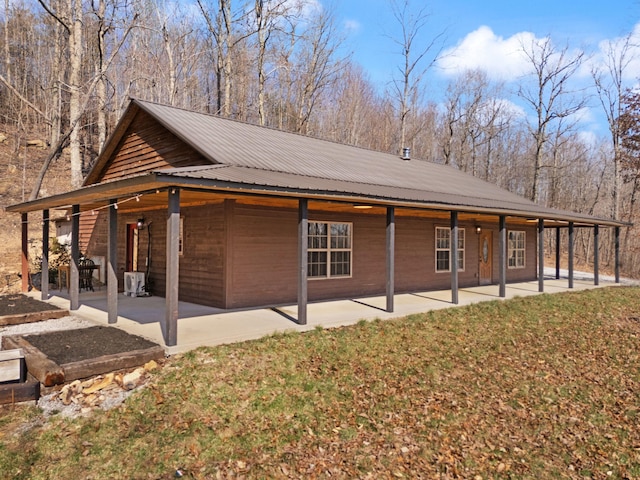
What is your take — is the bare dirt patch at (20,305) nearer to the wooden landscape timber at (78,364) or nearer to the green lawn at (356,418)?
the wooden landscape timber at (78,364)

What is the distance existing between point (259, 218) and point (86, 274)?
613cm

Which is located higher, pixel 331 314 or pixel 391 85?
pixel 391 85

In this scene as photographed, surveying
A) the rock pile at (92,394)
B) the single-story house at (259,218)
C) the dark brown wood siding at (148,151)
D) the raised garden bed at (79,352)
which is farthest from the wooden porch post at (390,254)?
the rock pile at (92,394)

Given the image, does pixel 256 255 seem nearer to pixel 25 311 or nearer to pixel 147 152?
pixel 147 152

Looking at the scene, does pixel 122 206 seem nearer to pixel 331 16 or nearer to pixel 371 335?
pixel 371 335

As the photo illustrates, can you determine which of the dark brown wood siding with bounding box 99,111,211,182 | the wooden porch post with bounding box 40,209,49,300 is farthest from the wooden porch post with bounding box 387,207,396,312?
the wooden porch post with bounding box 40,209,49,300

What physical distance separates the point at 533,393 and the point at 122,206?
10.5m

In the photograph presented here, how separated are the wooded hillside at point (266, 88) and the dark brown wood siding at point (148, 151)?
6156 mm

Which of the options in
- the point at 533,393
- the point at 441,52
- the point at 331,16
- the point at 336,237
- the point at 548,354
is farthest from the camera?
the point at 441,52

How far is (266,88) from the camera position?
89.1 ft

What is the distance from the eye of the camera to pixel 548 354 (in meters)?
7.50

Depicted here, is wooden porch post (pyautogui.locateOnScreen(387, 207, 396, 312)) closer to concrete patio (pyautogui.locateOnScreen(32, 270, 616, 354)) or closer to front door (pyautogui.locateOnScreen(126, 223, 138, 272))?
concrete patio (pyautogui.locateOnScreen(32, 270, 616, 354))

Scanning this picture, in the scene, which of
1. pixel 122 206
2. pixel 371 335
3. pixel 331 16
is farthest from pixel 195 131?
pixel 331 16

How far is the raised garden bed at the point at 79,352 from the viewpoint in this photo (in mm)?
5035
